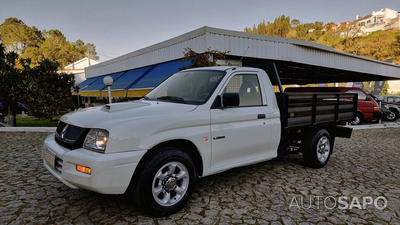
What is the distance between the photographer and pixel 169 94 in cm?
380

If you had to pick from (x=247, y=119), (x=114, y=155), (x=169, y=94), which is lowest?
(x=114, y=155)

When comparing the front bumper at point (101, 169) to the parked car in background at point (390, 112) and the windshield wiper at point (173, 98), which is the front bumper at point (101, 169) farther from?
the parked car in background at point (390, 112)

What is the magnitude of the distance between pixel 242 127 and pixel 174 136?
1.14m

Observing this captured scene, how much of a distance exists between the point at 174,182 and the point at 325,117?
141 inches

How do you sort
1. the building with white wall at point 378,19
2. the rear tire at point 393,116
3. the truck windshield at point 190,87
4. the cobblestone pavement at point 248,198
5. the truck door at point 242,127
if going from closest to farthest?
the cobblestone pavement at point 248,198
the truck door at point 242,127
the truck windshield at point 190,87
the rear tire at point 393,116
the building with white wall at point 378,19

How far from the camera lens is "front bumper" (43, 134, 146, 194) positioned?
2457mm

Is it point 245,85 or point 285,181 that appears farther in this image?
point 285,181

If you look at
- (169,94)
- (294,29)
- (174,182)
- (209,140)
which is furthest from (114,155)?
(294,29)

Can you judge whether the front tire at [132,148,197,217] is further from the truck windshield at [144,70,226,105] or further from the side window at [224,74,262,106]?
the side window at [224,74,262,106]

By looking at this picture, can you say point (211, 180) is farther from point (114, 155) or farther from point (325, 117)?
point (325, 117)

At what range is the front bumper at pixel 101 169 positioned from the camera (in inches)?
96.7

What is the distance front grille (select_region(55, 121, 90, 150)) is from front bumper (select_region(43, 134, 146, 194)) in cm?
9

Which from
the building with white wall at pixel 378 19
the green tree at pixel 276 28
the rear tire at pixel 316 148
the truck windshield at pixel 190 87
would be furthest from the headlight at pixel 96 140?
the building with white wall at pixel 378 19

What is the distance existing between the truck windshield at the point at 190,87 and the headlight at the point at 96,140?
123cm
